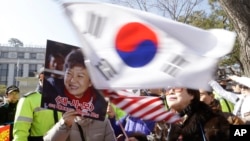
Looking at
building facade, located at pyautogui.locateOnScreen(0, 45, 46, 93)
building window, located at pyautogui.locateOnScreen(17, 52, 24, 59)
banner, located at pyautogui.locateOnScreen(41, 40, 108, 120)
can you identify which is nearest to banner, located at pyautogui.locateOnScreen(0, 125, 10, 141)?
banner, located at pyautogui.locateOnScreen(41, 40, 108, 120)

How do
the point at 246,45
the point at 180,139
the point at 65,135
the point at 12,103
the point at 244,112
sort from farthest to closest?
the point at 12,103
the point at 246,45
the point at 244,112
the point at 65,135
the point at 180,139

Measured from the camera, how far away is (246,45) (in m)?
5.23

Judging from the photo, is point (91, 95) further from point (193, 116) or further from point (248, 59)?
point (248, 59)

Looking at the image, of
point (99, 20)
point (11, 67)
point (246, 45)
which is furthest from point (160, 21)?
point (11, 67)

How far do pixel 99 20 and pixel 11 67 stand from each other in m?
82.3

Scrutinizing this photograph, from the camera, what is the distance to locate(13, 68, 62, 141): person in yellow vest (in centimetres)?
362

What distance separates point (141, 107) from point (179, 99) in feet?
0.94

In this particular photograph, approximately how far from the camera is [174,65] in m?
2.27

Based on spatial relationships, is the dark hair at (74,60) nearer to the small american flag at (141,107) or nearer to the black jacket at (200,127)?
the small american flag at (141,107)

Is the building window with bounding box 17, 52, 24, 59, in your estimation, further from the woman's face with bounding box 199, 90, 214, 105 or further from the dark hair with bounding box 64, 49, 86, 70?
the dark hair with bounding box 64, 49, 86, 70

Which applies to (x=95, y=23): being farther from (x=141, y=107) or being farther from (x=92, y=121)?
(x=92, y=121)

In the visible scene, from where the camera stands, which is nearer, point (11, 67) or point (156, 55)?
point (156, 55)

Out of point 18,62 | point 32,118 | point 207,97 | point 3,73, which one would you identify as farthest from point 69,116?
point 3,73

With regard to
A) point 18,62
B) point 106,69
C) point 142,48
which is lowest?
point 18,62
